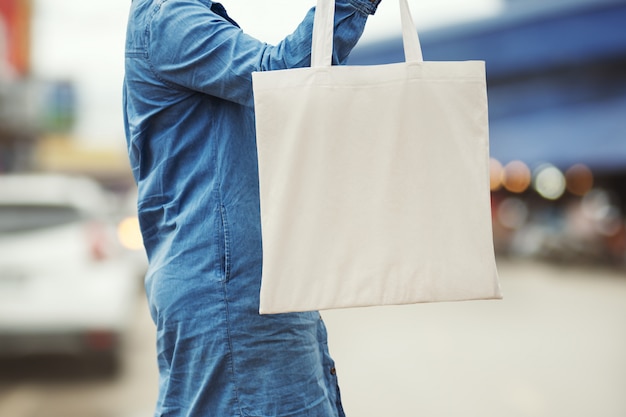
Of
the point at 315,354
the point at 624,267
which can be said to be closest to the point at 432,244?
the point at 315,354

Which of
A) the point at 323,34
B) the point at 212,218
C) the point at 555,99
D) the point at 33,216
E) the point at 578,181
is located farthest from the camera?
the point at 578,181

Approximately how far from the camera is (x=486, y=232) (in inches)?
63.5

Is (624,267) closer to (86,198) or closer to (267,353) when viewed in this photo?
(86,198)

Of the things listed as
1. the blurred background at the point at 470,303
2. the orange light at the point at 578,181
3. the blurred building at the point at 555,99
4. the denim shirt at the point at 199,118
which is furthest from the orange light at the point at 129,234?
the orange light at the point at 578,181

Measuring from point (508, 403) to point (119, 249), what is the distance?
10.4ft

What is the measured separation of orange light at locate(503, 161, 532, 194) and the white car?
17.5m

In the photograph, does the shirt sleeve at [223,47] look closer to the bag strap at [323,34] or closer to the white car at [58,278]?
the bag strap at [323,34]

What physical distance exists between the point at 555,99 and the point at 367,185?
1819 cm

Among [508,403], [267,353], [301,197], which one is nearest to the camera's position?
[301,197]

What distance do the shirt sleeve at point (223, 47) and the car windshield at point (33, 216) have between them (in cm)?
461

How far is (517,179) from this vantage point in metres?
23.5

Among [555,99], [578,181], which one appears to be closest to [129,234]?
[555,99]

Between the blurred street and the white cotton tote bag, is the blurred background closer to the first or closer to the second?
the blurred street

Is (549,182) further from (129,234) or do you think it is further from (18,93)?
(129,234)
